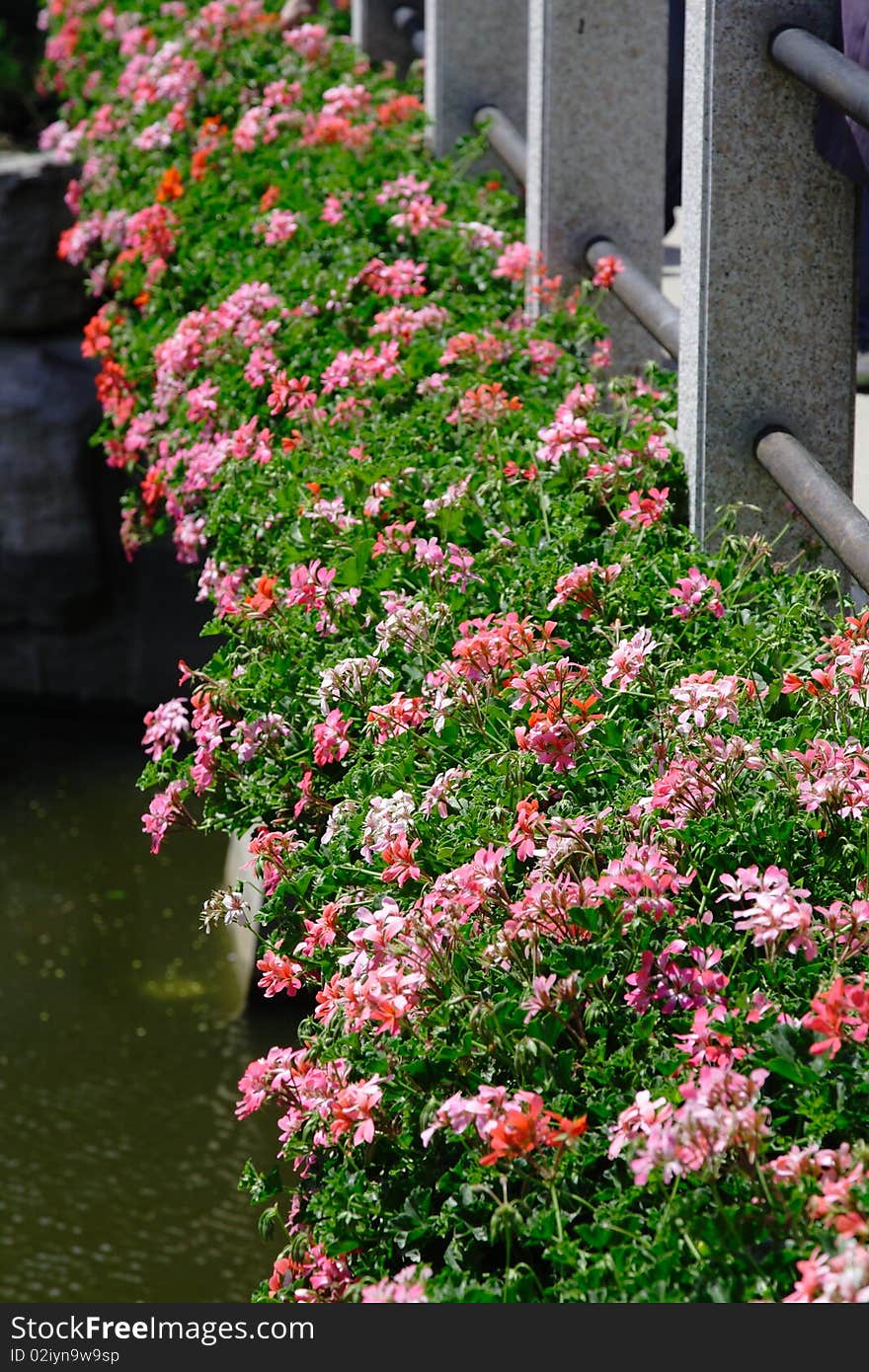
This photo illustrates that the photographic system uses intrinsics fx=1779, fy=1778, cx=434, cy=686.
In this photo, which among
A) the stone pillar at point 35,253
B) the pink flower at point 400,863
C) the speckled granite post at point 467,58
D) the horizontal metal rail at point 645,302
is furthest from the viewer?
the stone pillar at point 35,253

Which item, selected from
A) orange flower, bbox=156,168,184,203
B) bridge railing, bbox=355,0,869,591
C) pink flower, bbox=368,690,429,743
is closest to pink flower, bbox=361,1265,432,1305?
pink flower, bbox=368,690,429,743

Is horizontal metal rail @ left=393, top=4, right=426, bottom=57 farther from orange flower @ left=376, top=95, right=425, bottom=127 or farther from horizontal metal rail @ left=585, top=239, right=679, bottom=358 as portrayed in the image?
horizontal metal rail @ left=585, top=239, right=679, bottom=358

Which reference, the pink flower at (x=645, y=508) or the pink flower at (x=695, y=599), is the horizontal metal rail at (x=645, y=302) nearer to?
the pink flower at (x=645, y=508)

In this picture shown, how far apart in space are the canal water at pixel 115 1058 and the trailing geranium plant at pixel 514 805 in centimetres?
270

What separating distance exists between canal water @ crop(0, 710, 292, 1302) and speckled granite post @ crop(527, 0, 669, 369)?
323cm

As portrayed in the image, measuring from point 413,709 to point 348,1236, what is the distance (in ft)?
2.78

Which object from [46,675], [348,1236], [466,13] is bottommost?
[46,675]

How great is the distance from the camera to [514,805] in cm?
231

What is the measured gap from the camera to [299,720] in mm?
2840

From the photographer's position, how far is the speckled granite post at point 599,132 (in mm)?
4504

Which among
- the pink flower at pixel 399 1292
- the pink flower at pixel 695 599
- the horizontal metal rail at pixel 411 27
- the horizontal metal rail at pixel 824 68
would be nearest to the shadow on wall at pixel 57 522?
the horizontal metal rail at pixel 411 27

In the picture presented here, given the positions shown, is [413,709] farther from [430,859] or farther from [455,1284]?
[455,1284]

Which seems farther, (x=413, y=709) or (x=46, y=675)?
(x=46, y=675)

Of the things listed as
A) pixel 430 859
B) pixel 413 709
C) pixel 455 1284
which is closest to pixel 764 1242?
pixel 455 1284
